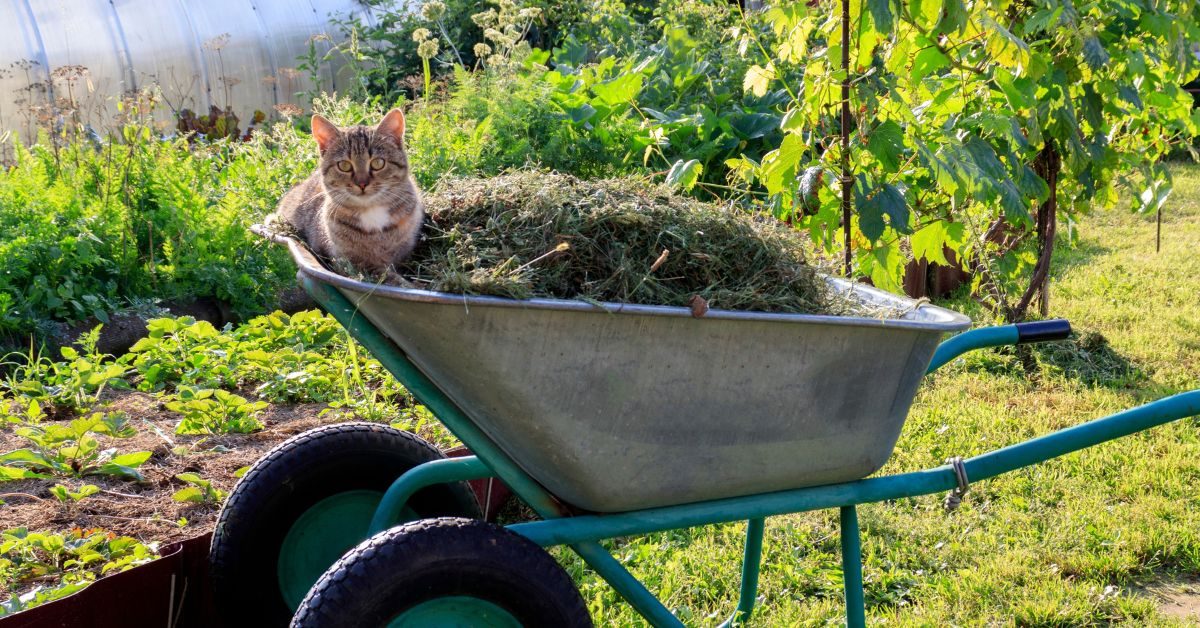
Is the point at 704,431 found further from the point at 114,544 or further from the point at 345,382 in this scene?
the point at 345,382

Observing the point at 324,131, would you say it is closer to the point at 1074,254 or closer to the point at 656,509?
the point at 656,509

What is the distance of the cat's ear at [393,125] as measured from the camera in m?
2.22

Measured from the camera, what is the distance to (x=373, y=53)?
7.75 metres

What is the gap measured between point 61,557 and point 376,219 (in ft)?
3.48

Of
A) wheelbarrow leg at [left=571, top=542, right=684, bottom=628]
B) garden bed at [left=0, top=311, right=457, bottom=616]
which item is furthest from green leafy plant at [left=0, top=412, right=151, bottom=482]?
wheelbarrow leg at [left=571, top=542, right=684, bottom=628]

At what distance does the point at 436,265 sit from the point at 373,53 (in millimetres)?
6454

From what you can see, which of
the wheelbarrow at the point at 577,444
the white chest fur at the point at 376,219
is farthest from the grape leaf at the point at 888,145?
the white chest fur at the point at 376,219

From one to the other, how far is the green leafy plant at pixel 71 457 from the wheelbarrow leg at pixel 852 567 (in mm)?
1765

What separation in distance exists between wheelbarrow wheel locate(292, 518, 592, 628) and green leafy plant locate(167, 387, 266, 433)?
160 cm

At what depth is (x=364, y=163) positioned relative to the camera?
212cm

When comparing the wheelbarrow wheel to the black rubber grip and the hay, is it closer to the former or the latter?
the hay

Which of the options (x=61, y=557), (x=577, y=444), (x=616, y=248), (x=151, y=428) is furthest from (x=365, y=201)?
(x=151, y=428)

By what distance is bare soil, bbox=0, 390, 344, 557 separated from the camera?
7.88 feet

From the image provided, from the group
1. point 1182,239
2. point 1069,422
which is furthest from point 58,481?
point 1182,239
